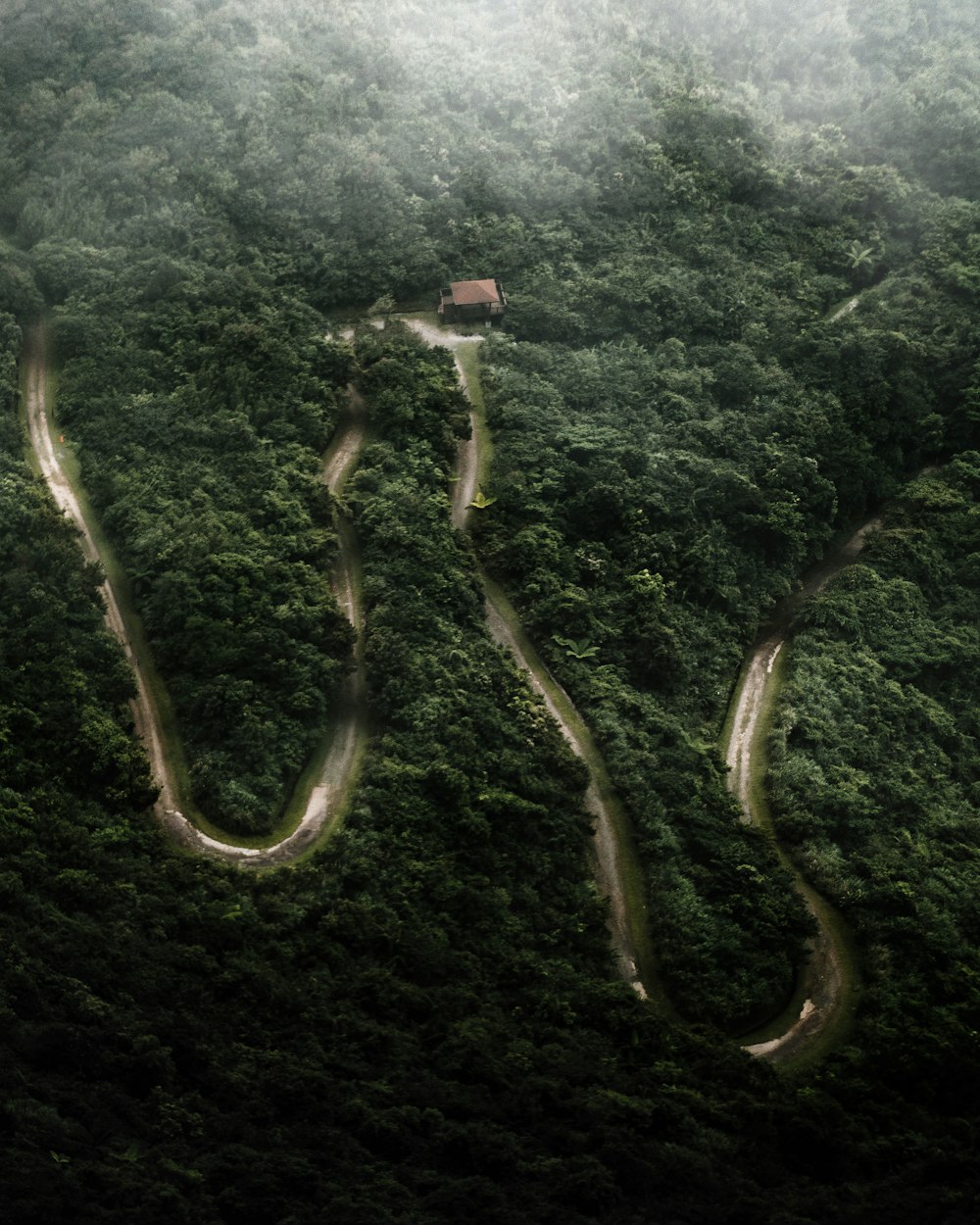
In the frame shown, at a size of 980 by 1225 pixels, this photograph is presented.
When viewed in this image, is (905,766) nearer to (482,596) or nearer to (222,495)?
(482,596)

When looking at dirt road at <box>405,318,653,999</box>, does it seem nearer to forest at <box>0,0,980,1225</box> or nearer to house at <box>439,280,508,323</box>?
forest at <box>0,0,980,1225</box>

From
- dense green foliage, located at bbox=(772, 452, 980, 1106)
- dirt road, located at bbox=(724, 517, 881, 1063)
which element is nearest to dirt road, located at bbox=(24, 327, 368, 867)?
dirt road, located at bbox=(724, 517, 881, 1063)

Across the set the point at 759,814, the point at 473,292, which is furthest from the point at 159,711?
the point at 473,292

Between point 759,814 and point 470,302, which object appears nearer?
point 759,814

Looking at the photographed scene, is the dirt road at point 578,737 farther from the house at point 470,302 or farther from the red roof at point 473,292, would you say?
the red roof at point 473,292

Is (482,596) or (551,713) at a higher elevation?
(482,596)

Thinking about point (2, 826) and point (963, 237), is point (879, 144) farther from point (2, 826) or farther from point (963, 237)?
point (2, 826)
